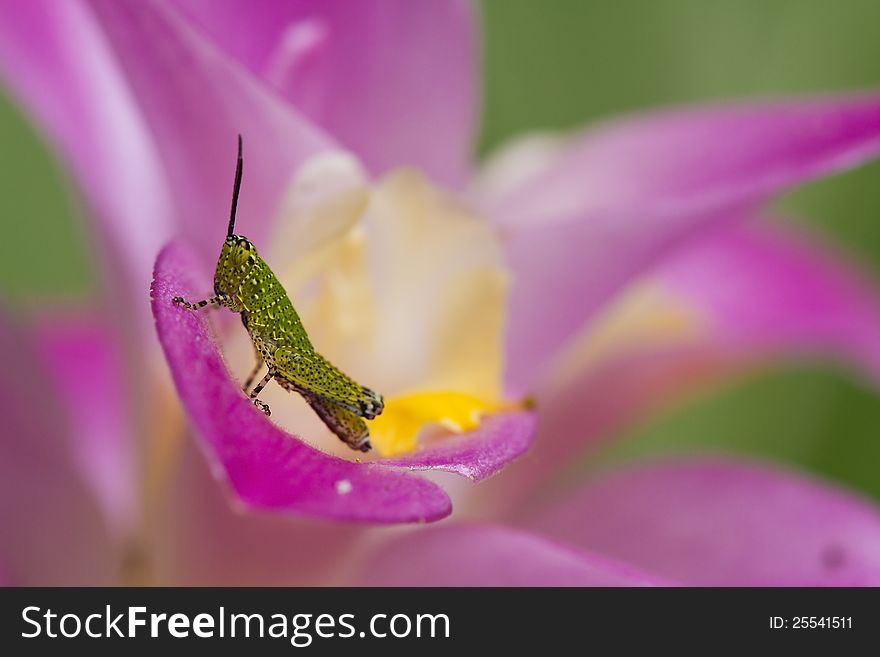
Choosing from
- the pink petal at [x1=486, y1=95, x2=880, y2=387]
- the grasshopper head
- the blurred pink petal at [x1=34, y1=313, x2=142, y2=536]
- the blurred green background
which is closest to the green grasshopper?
the grasshopper head

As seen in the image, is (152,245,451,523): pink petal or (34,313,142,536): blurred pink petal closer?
(152,245,451,523): pink petal

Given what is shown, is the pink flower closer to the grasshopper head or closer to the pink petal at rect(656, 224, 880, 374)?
the grasshopper head

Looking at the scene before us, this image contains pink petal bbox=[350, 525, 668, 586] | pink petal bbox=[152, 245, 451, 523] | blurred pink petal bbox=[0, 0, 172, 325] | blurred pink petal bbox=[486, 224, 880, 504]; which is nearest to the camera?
pink petal bbox=[152, 245, 451, 523]

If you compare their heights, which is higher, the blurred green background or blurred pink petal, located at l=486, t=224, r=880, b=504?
the blurred green background

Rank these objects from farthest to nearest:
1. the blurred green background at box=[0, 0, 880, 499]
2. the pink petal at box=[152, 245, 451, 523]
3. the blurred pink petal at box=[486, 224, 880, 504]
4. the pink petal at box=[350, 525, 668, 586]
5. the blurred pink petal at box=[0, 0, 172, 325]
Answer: the blurred green background at box=[0, 0, 880, 499] < the blurred pink petal at box=[486, 224, 880, 504] < the blurred pink petal at box=[0, 0, 172, 325] < the pink petal at box=[350, 525, 668, 586] < the pink petal at box=[152, 245, 451, 523]

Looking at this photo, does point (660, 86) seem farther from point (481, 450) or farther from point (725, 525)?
point (481, 450)

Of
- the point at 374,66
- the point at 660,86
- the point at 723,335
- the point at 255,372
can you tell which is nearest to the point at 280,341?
the point at 255,372

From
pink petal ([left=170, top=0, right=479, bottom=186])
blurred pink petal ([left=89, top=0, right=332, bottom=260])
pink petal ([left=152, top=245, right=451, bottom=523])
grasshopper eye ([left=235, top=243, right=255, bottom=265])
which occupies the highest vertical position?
pink petal ([left=170, top=0, right=479, bottom=186])
